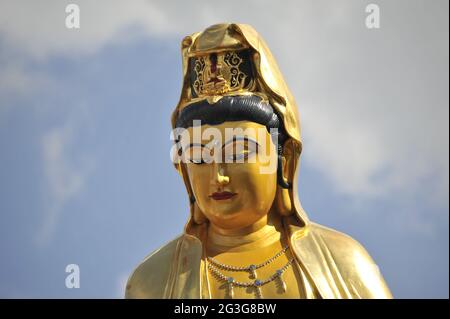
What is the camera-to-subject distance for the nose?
30.4ft

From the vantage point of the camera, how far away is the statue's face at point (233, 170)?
9305 millimetres

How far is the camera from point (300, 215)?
31.7 ft

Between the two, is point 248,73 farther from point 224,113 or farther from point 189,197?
point 189,197

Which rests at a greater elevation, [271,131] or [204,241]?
[271,131]

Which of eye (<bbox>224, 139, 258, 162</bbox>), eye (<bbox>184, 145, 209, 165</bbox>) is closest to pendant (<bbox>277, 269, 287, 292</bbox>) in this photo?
eye (<bbox>224, 139, 258, 162</bbox>)

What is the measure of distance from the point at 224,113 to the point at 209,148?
29 centimetres

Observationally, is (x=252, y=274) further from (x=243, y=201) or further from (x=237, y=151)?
(x=237, y=151)

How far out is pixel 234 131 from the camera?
30.7ft

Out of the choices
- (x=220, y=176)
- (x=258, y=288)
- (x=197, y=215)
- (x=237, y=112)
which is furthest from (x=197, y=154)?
(x=258, y=288)

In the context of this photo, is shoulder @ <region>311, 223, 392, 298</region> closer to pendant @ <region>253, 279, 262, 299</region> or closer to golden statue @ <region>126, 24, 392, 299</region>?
golden statue @ <region>126, 24, 392, 299</region>

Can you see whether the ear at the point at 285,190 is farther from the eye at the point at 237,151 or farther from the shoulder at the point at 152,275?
the shoulder at the point at 152,275

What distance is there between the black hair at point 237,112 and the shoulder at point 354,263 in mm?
883
